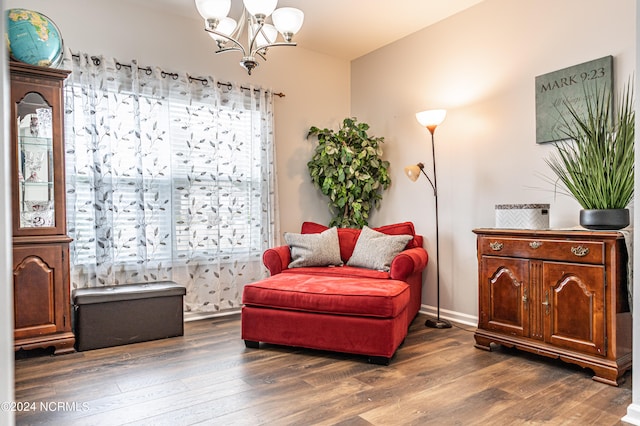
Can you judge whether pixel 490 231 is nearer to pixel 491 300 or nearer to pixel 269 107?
pixel 491 300

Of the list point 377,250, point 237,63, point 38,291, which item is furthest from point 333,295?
point 237,63

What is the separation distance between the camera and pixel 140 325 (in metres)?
3.10

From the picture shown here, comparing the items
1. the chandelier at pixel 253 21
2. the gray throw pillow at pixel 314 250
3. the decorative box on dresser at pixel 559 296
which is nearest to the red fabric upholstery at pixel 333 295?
the gray throw pillow at pixel 314 250

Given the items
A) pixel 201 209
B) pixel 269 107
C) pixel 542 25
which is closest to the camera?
pixel 542 25

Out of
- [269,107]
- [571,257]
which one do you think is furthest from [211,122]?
[571,257]

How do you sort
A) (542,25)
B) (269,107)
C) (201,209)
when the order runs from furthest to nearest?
(269,107)
(201,209)
(542,25)

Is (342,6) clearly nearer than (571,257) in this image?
No

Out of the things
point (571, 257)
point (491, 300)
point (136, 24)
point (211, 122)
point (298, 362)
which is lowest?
point (298, 362)

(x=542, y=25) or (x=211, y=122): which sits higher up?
(x=542, y=25)

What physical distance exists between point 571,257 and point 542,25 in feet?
5.67

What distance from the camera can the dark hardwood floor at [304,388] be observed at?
1.97 meters

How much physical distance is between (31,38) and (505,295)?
11.4ft

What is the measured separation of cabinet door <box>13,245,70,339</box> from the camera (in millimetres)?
2740

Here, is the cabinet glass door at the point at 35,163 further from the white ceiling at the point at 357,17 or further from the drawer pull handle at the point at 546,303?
the drawer pull handle at the point at 546,303
